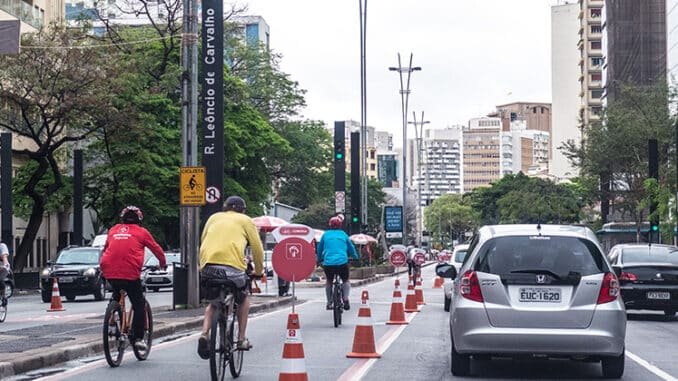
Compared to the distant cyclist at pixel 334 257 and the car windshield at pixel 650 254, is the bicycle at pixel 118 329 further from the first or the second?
the car windshield at pixel 650 254

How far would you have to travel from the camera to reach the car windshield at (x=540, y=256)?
12023mm

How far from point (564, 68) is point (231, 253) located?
462 ft

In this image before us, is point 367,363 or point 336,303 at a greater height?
point 336,303

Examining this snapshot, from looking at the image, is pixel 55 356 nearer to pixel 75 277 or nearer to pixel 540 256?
pixel 540 256

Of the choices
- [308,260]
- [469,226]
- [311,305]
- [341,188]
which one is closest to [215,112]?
[311,305]

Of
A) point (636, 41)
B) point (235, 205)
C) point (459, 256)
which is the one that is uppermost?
point (636, 41)

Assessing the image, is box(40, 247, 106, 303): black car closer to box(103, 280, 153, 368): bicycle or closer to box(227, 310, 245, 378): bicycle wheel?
box(103, 280, 153, 368): bicycle

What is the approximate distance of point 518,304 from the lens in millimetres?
11914

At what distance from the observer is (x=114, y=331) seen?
522 inches

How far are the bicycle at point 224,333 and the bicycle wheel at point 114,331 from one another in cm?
185

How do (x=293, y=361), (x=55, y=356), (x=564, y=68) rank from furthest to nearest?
(x=564, y=68)
(x=55, y=356)
(x=293, y=361)

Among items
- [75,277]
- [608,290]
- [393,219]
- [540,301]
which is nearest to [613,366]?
[608,290]

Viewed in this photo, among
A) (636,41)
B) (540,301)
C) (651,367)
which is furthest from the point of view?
(636,41)

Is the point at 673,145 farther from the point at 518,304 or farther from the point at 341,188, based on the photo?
the point at 518,304
